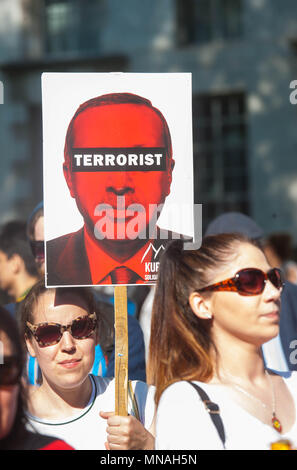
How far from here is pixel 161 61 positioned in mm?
9898

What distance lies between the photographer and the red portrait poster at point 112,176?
6.58ft

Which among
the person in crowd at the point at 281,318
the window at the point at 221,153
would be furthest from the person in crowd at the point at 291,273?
the window at the point at 221,153

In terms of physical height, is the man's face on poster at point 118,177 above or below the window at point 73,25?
below

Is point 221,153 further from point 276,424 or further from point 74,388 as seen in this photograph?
point 276,424

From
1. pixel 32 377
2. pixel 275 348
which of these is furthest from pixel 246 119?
pixel 32 377

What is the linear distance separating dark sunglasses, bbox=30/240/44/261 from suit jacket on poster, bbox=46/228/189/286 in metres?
0.71

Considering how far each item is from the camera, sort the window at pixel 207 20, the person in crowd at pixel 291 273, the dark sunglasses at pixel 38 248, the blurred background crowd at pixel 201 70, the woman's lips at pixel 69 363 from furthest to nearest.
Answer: the window at pixel 207 20 → the blurred background crowd at pixel 201 70 → the person in crowd at pixel 291 273 → the dark sunglasses at pixel 38 248 → the woman's lips at pixel 69 363

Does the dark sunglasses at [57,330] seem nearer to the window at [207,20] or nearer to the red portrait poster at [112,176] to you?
the red portrait poster at [112,176]

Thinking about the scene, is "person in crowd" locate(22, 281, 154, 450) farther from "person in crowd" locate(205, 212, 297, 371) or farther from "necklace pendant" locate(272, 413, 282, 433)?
"person in crowd" locate(205, 212, 297, 371)

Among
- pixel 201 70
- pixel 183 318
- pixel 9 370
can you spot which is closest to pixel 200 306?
pixel 183 318

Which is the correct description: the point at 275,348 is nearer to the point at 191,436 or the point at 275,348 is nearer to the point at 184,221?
the point at 184,221

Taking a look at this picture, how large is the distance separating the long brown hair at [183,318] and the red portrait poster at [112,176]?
11 cm

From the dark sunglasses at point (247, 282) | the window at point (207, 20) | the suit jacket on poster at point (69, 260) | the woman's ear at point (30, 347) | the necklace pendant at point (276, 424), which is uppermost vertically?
the window at point (207, 20)

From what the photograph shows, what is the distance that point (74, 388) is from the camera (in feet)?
6.43
